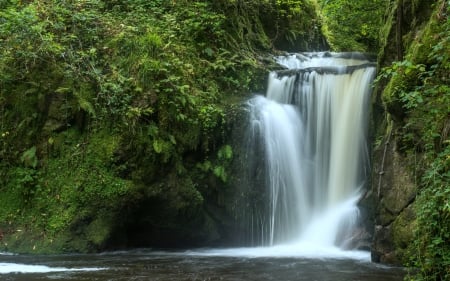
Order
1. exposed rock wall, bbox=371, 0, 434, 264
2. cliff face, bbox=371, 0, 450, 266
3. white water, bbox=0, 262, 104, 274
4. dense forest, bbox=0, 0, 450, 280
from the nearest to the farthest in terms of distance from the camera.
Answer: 1. cliff face, bbox=371, 0, 450, 266
2. white water, bbox=0, 262, 104, 274
3. exposed rock wall, bbox=371, 0, 434, 264
4. dense forest, bbox=0, 0, 450, 280

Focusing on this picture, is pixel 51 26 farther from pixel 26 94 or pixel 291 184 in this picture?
pixel 291 184

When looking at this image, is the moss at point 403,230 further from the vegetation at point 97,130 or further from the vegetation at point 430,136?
the vegetation at point 97,130

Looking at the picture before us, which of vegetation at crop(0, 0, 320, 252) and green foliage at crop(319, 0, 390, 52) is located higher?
green foliage at crop(319, 0, 390, 52)

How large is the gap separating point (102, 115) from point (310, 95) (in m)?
4.40

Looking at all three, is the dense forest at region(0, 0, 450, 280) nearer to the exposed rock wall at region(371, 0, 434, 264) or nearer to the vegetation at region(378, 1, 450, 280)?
the exposed rock wall at region(371, 0, 434, 264)

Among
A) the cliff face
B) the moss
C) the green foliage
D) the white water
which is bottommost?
the white water

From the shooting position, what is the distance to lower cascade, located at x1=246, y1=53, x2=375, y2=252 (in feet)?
32.9

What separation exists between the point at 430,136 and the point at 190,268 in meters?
3.67

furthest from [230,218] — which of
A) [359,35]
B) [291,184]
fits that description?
[359,35]

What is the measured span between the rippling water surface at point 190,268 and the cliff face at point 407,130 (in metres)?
0.53

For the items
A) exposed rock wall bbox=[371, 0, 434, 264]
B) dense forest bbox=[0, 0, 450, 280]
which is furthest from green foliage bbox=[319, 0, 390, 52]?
exposed rock wall bbox=[371, 0, 434, 264]

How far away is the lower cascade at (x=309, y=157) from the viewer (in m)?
10.0

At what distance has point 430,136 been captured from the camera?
18.7 feet

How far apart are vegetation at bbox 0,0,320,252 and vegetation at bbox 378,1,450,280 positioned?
158 inches
